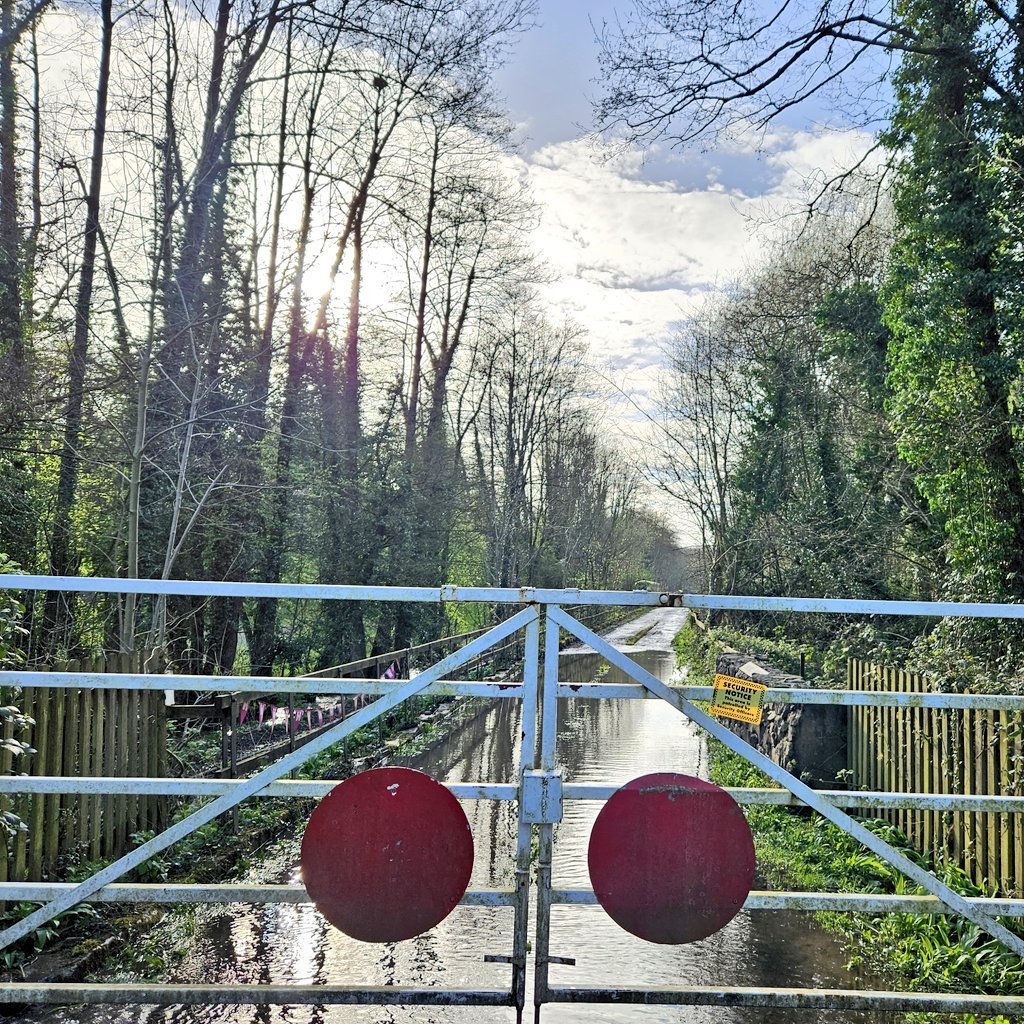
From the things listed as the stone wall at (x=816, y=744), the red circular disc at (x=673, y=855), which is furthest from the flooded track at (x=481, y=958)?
the stone wall at (x=816, y=744)

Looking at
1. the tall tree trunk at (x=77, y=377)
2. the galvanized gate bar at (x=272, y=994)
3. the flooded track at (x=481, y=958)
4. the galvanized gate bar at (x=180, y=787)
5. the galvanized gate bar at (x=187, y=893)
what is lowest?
the flooded track at (x=481, y=958)

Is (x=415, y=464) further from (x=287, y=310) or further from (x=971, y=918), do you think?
(x=971, y=918)

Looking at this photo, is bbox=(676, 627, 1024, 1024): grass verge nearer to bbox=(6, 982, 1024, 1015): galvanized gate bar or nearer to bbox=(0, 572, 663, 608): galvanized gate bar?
bbox=(6, 982, 1024, 1015): galvanized gate bar

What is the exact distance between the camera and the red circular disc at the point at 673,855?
322 centimetres

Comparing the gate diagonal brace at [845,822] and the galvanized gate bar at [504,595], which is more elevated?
the galvanized gate bar at [504,595]

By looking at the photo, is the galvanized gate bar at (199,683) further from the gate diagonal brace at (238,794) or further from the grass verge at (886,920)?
the grass verge at (886,920)

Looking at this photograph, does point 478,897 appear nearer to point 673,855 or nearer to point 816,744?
point 673,855

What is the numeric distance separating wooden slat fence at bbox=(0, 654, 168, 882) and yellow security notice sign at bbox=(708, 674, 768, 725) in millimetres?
3685

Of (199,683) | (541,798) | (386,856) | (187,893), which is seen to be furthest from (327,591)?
(187,893)

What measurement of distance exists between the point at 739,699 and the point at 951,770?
332 cm

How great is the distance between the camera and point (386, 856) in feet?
10.4

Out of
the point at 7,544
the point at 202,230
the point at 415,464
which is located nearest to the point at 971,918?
the point at 7,544

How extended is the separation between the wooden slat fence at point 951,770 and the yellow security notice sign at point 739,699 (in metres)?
2.51

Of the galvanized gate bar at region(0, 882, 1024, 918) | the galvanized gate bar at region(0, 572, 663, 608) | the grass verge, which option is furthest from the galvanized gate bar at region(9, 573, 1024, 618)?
the grass verge
